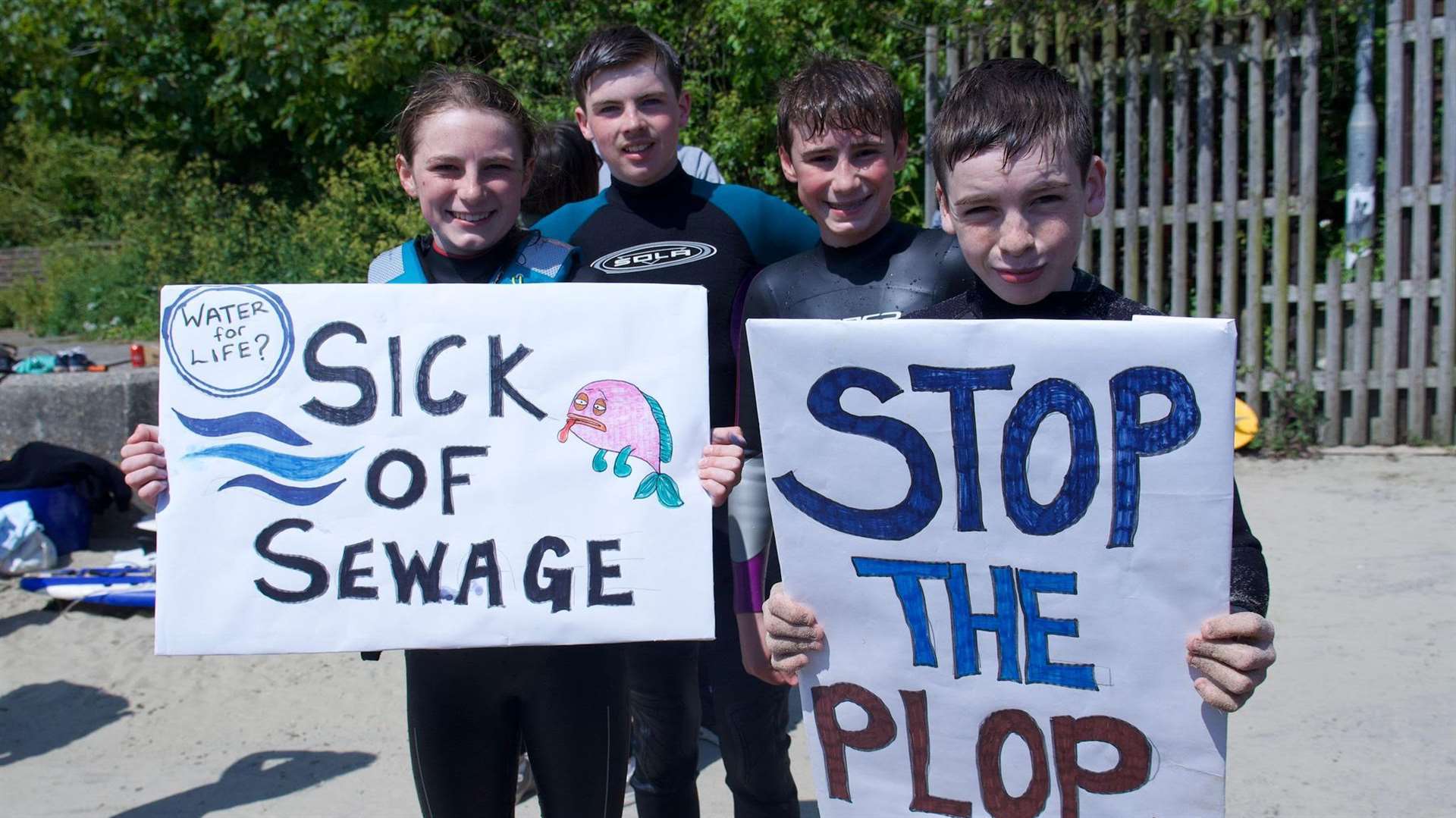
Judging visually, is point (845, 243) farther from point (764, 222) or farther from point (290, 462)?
point (290, 462)

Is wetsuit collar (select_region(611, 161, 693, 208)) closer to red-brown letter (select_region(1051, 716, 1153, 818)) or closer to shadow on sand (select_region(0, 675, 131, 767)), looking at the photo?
red-brown letter (select_region(1051, 716, 1153, 818))

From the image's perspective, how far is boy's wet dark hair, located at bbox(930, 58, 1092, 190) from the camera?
175cm

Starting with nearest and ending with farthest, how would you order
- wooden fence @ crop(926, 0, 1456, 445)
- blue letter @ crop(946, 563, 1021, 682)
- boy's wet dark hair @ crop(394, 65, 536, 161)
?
blue letter @ crop(946, 563, 1021, 682) → boy's wet dark hair @ crop(394, 65, 536, 161) → wooden fence @ crop(926, 0, 1456, 445)

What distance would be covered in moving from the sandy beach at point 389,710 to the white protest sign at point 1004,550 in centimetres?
179

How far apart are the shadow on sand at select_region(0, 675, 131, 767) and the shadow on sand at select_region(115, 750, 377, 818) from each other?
0.75 m

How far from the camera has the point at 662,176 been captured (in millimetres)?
2783

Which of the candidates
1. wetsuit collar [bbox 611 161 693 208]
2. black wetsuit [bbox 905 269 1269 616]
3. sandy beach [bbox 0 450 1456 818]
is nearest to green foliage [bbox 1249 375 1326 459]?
sandy beach [bbox 0 450 1456 818]

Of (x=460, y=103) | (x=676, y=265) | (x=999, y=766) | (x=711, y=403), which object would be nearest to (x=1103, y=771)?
(x=999, y=766)

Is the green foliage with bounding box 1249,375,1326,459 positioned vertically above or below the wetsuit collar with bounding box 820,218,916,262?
below

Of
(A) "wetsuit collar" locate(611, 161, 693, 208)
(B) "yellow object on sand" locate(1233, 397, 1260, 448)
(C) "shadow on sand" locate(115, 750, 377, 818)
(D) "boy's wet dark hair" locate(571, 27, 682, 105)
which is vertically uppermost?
(D) "boy's wet dark hair" locate(571, 27, 682, 105)

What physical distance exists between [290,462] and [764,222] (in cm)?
119

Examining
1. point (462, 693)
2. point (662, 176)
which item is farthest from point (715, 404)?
point (462, 693)

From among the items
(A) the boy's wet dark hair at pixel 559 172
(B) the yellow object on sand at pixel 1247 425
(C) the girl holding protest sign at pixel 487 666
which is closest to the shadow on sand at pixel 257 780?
(C) the girl holding protest sign at pixel 487 666

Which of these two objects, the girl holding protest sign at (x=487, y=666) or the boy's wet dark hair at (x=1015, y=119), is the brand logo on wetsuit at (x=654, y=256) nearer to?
the girl holding protest sign at (x=487, y=666)
